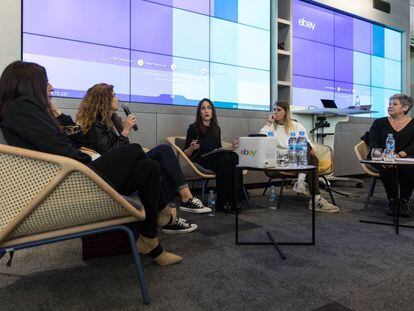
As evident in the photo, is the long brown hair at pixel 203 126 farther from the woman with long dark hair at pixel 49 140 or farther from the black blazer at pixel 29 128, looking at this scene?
the black blazer at pixel 29 128

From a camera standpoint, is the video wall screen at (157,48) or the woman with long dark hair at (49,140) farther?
the video wall screen at (157,48)

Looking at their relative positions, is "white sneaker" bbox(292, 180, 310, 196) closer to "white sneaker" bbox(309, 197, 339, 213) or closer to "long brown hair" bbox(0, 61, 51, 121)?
"white sneaker" bbox(309, 197, 339, 213)

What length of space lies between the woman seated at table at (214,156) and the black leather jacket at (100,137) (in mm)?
1047

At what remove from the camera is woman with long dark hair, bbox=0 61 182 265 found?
1.26 meters

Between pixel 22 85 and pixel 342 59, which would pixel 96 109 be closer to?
pixel 22 85

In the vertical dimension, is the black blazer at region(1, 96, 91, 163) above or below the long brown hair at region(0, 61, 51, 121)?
below

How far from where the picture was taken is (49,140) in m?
1.27

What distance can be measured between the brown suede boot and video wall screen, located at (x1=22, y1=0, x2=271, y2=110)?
2.21 meters

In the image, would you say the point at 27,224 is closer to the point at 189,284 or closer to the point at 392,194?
the point at 189,284

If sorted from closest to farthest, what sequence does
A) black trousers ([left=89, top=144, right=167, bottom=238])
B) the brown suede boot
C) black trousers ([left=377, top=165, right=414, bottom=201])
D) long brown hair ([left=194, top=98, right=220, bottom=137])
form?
black trousers ([left=89, top=144, right=167, bottom=238])
the brown suede boot
black trousers ([left=377, top=165, right=414, bottom=201])
long brown hair ([left=194, top=98, right=220, bottom=137])

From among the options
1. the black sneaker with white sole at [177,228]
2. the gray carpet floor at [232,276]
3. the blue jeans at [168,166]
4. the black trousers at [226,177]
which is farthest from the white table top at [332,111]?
the black sneaker with white sole at [177,228]

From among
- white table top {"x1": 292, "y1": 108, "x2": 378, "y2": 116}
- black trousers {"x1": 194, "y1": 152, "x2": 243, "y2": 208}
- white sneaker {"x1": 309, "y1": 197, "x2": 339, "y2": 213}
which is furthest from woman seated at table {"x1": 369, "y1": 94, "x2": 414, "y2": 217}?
black trousers {"x1": 194, "y1": 152, "x2": 243, "y2": 208}

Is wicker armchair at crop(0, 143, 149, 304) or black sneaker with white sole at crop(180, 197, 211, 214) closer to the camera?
wicker armchair at crop(0, 143, 149, 304)

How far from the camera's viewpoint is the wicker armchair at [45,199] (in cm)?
109
